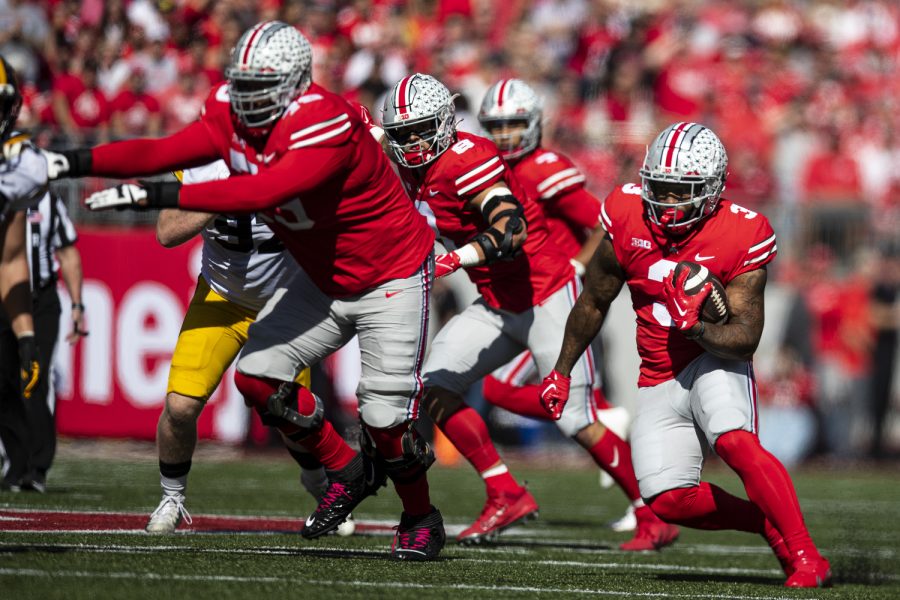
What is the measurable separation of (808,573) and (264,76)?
8.74ft

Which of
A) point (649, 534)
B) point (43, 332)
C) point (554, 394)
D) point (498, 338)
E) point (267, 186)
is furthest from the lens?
point (43, 332)

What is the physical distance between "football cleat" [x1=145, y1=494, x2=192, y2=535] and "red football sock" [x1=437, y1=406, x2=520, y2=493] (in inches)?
56.3

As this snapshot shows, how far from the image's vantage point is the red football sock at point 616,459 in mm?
6715

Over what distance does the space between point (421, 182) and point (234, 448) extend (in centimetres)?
568

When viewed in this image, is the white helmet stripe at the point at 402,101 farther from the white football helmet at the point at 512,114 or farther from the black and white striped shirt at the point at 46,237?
the black and white striped shirt at the point at 46,237

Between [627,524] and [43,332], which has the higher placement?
[43,332]

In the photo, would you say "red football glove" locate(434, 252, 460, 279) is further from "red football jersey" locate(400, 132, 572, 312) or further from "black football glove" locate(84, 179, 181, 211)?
"black football glove" locate(84, 179, 181, 211)

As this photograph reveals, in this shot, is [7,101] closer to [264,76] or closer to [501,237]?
[264,76]

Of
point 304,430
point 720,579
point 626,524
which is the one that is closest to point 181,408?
point 304,430

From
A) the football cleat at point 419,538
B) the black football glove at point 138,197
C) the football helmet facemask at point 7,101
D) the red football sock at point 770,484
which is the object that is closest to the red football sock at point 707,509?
the red football sock at point 770,484

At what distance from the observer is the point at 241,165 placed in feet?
16.3

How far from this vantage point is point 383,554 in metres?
5.41

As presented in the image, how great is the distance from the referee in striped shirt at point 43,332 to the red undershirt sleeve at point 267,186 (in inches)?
133

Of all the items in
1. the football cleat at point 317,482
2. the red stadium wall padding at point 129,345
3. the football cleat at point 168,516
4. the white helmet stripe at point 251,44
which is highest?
the white helmet stripe at point 251,44
